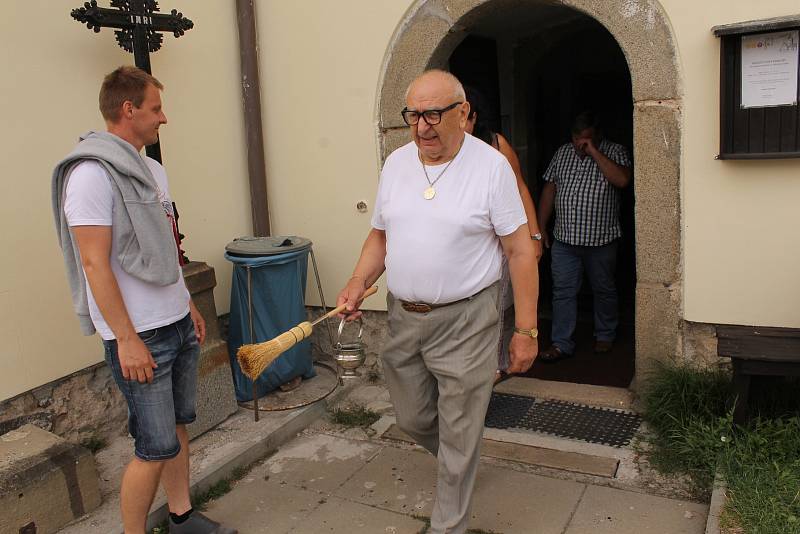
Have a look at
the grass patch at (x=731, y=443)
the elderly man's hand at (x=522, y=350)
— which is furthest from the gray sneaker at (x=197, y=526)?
the grass patch at (x=731, y=443)

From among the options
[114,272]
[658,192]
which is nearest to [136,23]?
[114,272]

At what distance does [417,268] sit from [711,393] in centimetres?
198

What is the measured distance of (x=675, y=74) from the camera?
12.3ft

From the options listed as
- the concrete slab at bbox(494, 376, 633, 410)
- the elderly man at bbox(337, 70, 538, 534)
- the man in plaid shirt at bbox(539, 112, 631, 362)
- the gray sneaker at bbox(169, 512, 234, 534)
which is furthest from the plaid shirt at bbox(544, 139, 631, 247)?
the gray sneaker at bbox(169, 512, 234, 534)

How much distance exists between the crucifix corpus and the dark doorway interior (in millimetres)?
2115

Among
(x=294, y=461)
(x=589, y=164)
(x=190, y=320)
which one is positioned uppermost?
(x=589, y=164)

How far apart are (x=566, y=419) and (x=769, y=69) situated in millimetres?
Answer: 2143

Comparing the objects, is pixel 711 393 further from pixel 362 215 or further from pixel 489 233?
pixel 362 215

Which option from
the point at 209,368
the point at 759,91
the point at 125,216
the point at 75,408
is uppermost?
the point at 759,91

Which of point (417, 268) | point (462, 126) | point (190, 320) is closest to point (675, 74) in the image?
point (462, 126)

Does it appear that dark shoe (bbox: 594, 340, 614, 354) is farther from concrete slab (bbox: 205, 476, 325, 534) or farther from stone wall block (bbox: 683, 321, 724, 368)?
concrete slab (bbox: 205, 476, 325, 534)

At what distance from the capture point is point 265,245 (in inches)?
180

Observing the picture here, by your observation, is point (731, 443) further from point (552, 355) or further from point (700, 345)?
point (552, 355)

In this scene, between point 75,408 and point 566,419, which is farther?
point 566,419
